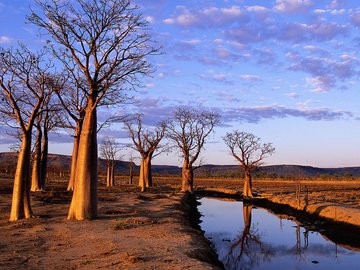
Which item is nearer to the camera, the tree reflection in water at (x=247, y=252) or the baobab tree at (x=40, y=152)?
the tree reflection in water at (x=247, y=252)

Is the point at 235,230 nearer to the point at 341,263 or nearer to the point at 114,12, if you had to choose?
the point at 341,263

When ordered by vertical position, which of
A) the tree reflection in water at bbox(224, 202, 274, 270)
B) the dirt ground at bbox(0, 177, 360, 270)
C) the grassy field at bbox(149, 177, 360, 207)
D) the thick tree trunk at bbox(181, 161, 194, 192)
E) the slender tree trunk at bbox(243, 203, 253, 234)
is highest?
the thick tree trunk at bbox(181, 161, 194, 192)

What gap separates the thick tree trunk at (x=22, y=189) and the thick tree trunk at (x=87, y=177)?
1454 millimetres

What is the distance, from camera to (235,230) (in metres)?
18.8

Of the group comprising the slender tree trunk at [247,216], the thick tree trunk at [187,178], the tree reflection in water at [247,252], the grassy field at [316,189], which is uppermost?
the thick tree trunk at [187,178]

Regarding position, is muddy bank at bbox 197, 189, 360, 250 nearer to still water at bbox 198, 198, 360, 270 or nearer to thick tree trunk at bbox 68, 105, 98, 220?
still water at bbox 198, 198, 360, 270

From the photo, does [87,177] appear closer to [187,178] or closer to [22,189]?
[22,189]

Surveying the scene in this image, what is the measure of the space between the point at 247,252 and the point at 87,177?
5728 mm

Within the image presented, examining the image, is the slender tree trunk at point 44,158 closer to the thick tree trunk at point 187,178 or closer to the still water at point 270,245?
the still water at point 270,245

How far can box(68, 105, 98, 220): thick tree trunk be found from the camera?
13.8 metres

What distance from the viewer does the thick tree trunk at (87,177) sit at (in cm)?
1383

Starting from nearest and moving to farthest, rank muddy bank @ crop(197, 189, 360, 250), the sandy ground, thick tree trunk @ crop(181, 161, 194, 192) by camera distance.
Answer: the sandy ground
muddy bank @ crop(197, 189, 360, 250)
thick tree trunk @ crop(181, 161, 194, 192)

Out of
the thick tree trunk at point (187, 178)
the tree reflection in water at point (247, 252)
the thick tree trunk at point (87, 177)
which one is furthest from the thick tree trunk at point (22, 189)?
the thick tree trunk at point (187, 178)

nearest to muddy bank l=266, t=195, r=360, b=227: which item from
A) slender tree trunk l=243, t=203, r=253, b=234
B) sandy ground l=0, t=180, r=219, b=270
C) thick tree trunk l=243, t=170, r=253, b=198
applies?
slender tree trunk l=243, t=203, r=253, b=234
